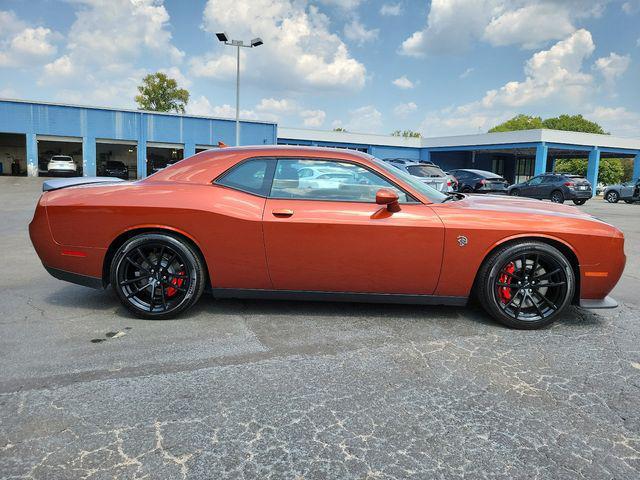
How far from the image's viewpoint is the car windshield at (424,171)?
1627 cm

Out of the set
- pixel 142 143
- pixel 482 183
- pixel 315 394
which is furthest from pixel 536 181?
pixel 142 143

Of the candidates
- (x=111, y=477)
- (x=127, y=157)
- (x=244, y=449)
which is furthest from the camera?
(x=127, y=157)

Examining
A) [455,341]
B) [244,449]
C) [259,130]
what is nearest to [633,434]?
[455,341]

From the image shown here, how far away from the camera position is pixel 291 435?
225cm

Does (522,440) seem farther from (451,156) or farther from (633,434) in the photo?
(451,156)

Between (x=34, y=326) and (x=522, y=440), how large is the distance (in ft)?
11.4

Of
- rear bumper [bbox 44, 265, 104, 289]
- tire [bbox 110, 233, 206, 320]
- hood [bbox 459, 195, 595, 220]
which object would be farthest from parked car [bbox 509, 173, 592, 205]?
rear bumper [bbox 44, 265, 104, 289]

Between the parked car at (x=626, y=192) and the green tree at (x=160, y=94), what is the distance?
183 feet

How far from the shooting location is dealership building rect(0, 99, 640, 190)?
32.6 meters

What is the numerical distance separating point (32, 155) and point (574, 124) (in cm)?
7914

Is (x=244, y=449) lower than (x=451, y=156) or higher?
lower

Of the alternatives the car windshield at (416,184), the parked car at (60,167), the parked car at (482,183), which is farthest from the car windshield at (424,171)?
the parked car at (60,167)

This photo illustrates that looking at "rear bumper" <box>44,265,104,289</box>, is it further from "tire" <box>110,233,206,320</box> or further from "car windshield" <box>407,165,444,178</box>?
"car windshield" <box>407,165,444,178</box>

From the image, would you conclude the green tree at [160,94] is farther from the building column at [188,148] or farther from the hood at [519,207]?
the hood at [519,207]
